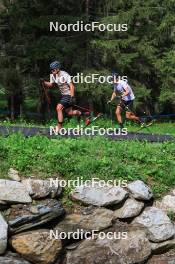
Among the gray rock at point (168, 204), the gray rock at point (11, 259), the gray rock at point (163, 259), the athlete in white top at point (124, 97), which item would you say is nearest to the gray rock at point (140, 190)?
the gray rock at point (168, 204)

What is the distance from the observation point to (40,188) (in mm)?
11055

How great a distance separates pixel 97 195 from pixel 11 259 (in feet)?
7.62

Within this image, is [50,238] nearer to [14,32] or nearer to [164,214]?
[164,214]

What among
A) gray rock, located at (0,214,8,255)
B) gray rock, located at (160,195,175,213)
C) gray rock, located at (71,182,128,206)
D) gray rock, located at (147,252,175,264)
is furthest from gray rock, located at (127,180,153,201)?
gray rock, located at (0,214,8,255)

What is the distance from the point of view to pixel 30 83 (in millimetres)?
30938

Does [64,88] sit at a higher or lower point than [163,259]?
higher

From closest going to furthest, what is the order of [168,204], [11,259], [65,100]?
[11,259] → [168,204] → [65,100]

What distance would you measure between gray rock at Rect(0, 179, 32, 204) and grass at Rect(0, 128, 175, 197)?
0.48 meters

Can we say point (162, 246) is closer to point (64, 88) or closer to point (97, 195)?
point (97, 195)

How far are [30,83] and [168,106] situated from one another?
38.4 ft

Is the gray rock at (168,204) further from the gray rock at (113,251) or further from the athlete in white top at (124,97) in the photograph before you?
the athlete in white top at (124,97)

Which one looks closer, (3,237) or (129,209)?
(3,237)

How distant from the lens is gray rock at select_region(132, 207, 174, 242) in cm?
1138

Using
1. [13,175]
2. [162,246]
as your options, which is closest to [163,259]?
[162,246]
